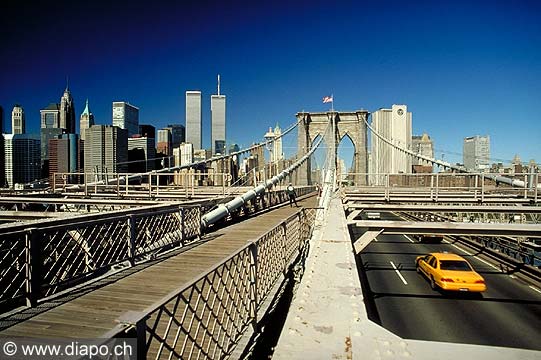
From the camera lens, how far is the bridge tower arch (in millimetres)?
50031

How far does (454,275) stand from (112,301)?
1580 centimetres

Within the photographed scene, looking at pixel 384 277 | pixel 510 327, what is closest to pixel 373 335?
pixel 510 327

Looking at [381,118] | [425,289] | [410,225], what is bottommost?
[425,289]

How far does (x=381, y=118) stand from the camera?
2697 inches

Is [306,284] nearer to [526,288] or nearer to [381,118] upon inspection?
[526,288]

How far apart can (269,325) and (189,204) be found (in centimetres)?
508

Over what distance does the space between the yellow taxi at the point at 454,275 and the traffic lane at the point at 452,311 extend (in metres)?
0.75

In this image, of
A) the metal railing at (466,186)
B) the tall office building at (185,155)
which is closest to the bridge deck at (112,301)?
the metal railing at (466,186)

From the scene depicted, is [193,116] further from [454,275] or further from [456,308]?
[456,308]

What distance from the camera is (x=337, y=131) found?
52562 millimetres

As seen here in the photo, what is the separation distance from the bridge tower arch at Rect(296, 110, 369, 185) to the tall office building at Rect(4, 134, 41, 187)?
49406 mm

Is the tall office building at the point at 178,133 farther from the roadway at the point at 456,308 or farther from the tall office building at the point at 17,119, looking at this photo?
the roadway at the point at 456,308

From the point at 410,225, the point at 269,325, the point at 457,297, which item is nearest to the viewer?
the point at 269,325

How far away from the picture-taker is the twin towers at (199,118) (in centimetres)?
15250
